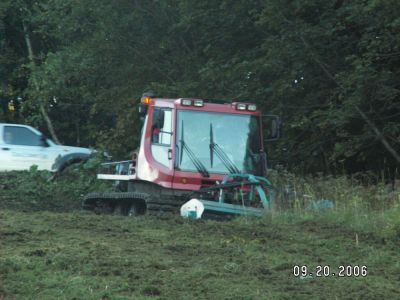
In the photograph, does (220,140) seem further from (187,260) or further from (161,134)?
(187,260)

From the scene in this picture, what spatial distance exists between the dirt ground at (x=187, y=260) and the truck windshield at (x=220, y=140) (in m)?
2.68

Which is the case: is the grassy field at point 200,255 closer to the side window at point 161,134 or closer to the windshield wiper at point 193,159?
the windshield wiper at point 193,159

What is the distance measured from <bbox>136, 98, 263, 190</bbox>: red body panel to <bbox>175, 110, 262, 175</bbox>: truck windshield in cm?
9

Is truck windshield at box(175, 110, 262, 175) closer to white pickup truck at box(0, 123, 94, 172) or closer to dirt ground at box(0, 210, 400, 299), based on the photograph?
dirt ground at box(0, 210, 400, 299)

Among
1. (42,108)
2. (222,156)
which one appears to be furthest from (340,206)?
(42,108)

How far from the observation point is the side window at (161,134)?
51.3 feet

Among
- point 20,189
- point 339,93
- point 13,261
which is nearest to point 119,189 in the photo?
point 20,189

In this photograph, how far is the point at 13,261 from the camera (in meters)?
8.45

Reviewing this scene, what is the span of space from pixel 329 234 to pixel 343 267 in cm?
279

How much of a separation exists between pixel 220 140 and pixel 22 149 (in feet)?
38.7

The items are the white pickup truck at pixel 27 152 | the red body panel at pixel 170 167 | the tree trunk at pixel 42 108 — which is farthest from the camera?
the tree trunk at pixel 42 108

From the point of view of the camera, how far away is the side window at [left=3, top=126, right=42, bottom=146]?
26.1 meters

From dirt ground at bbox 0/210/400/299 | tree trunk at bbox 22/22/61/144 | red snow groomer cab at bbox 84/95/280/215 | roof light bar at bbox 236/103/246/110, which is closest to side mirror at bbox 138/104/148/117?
red snow groomer cab at bbox 84/95/280/215
